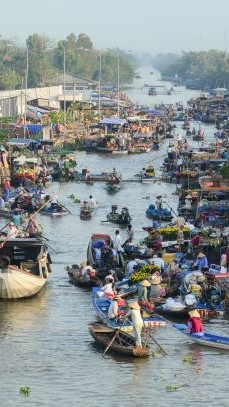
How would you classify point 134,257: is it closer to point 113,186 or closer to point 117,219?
point 117,219

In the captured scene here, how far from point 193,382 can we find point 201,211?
19.4 m

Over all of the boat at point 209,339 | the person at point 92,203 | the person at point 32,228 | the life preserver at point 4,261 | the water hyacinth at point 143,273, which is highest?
the life preserver at point 4,261

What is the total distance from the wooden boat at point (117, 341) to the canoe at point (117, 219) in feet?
62.6

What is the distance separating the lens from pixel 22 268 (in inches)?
1419

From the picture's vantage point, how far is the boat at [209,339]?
30.3 meters

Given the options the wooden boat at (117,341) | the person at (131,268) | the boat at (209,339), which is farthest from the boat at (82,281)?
the boat at (209,339)

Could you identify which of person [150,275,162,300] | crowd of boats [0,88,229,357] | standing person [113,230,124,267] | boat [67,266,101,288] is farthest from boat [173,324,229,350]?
standing person [113,230,124,267]

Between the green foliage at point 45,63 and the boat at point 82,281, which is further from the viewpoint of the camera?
the green foliage at point 45,63

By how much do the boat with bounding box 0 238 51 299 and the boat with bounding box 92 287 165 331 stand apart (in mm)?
2057

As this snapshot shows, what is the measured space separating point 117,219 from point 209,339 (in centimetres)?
2009

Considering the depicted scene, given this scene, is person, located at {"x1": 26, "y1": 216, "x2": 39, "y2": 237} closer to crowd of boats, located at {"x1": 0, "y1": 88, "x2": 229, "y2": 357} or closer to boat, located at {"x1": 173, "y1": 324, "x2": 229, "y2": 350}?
crowd of boats, located at {"x1": 0, "y1": 88, "x2": 229, "y2": 357}

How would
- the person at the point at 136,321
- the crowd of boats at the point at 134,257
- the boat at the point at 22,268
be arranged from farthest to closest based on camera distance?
the boat at the point at 22,268 → the crowd of boats at the point at 134,257 → the person at the point at 136,321

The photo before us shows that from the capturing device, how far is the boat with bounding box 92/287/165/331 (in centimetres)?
3047

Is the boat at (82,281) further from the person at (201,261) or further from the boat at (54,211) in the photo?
the boat at (54,211)
